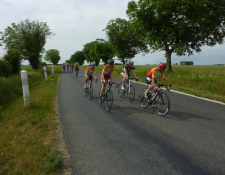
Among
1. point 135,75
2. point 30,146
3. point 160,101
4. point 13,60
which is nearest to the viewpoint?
point 30,146

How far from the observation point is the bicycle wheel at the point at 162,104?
221 inches

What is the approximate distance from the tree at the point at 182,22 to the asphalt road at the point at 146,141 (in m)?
13.5

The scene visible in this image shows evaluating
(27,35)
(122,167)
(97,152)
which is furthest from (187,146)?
(27,35)

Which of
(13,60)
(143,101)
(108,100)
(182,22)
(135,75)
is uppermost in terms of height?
(182,22)

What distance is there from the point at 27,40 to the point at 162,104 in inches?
1375

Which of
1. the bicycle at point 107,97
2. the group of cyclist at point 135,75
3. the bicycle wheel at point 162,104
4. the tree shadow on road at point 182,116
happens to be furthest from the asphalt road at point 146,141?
the group of cyclist at point 135,75

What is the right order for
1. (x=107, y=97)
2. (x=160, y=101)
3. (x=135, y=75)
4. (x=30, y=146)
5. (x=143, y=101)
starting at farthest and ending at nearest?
(x=135, y=75) < (x=143, y=101) < (x=107, y=97) < (x=160, y=101) < (x=30, y=146)

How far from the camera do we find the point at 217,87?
410 inches

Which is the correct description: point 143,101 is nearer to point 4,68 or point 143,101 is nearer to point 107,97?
point 107,97

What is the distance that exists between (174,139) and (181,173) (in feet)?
4.27

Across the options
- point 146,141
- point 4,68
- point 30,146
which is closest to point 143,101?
point 146,141

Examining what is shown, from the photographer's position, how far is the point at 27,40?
33.2 meters

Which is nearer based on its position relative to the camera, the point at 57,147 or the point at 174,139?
the point at 57,147

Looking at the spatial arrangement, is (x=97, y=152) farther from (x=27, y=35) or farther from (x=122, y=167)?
(x=27, y=35)
